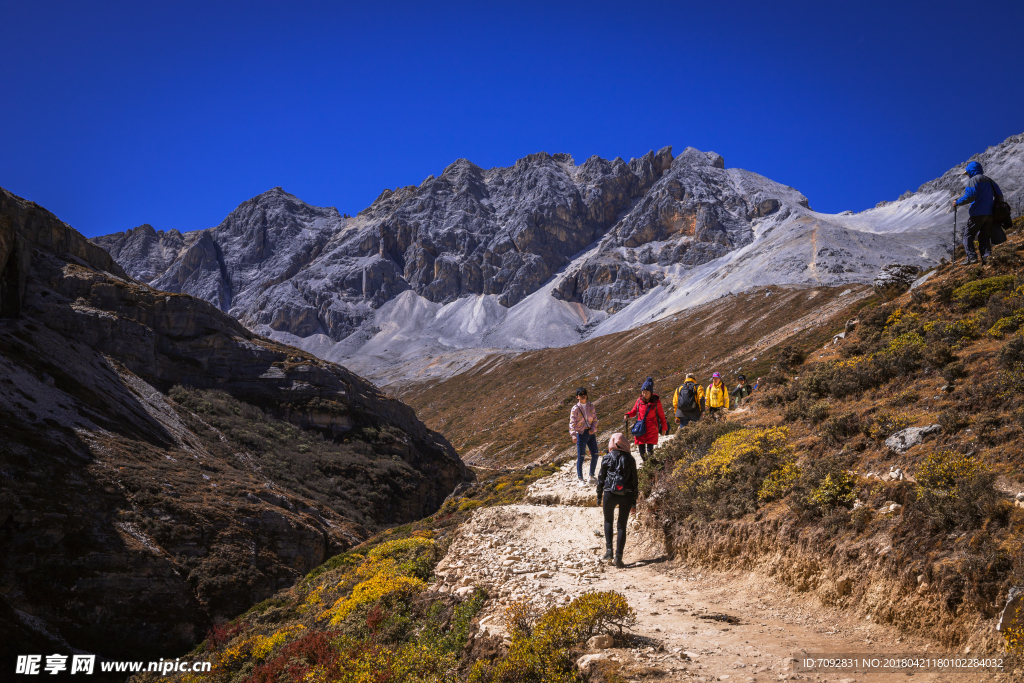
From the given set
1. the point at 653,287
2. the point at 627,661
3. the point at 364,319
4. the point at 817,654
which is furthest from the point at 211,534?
the point at 364,319

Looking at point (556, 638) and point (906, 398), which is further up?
point (906, 398)

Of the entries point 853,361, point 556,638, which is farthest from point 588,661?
point 853,361

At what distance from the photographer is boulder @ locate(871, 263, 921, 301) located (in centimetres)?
1659

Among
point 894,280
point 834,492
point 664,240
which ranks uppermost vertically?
point 664,240

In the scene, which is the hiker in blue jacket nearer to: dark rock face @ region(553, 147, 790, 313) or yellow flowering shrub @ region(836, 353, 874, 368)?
yellow flowering shrub @ region(836, 353, 874, 368)

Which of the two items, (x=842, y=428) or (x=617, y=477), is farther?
(x=617, y=477)

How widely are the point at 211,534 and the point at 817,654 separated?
57.3 feet

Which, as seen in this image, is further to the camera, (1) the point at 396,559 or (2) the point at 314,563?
(2) the point at 314,563

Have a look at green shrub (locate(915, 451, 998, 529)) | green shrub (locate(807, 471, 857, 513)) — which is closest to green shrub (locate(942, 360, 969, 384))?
green shrub (locate(915, 451, 998, 529))

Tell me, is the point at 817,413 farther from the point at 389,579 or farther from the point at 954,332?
the point at 389,579

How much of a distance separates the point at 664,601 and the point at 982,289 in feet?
32.7

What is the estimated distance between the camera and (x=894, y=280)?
1720cm

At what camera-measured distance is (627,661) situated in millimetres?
5051

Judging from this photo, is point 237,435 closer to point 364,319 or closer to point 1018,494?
point 1018,494
